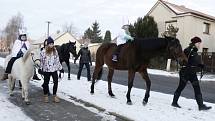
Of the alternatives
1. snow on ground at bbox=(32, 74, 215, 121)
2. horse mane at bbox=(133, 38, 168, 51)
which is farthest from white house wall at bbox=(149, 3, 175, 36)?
horse mane at bbox=(133, 38, 168, 51)

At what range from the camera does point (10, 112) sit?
339 inches

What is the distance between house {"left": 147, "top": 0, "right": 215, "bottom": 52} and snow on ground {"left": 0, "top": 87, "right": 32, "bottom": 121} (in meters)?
30.8

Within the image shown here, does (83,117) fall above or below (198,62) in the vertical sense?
below

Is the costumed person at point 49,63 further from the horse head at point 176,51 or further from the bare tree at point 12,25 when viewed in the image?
the bare tree at point 12,25

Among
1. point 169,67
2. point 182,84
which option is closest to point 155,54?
point 182,84

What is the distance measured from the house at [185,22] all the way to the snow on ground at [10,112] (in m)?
30.8

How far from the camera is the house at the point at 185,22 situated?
38.5m

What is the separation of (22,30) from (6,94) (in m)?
2.13

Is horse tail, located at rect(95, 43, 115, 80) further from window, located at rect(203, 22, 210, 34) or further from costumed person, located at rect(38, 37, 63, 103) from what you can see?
window, located at rect(203, 22, 210, 34)

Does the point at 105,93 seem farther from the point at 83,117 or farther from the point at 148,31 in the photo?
the point at 148,31

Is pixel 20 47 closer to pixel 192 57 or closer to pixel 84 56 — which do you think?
pixel 192 57

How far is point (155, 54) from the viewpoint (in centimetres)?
1009

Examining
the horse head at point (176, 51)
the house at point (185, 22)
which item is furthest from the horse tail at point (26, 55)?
the house at point (185, 22)

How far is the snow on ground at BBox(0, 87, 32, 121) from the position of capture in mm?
7957
